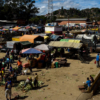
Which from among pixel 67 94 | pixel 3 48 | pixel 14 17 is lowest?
pixel 67 94

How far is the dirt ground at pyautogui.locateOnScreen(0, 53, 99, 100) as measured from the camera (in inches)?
396

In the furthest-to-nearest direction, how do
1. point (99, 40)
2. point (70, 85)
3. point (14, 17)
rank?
point (14, 17) → point (99, 40) → point (70, 85)

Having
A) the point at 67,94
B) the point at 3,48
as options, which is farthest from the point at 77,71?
the point at 3,48

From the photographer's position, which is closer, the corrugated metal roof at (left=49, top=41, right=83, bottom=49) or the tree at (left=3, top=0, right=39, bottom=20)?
the corrugated metal roof at (left=49, top=41, right=83, bottom=49)

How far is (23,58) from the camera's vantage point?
20.8 meters

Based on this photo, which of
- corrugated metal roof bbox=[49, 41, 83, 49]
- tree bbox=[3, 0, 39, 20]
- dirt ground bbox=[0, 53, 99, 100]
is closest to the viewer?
dirt ground bbox=[0, 53, 99, 100]

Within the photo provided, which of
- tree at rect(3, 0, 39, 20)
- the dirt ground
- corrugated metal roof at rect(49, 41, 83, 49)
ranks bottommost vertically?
the dirt ground

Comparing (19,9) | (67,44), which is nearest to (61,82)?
(67,44)

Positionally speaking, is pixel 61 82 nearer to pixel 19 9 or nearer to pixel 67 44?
pixel 67 44

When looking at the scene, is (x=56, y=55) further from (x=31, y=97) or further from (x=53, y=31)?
(x=53, y=31)

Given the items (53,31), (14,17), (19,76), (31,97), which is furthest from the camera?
(14,17)

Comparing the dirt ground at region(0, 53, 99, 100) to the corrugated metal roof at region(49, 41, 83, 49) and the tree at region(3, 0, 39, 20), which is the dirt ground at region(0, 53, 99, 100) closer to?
the corrugated metal roof at region(49, 41, 83, 49)

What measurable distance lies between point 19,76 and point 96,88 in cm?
666

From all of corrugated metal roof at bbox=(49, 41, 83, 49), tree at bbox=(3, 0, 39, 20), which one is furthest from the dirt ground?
tree at bbox=(3, 0, 39, 20)
